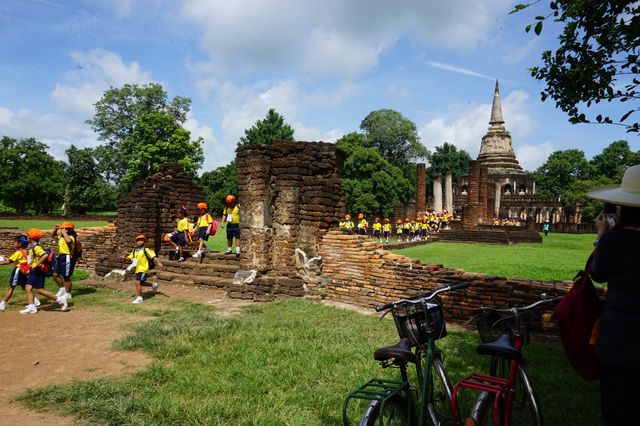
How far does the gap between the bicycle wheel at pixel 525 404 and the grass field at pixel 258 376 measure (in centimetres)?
83

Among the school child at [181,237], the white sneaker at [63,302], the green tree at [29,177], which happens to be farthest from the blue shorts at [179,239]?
the green tree at [29,177]

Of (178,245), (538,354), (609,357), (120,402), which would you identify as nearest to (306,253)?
(178,245)

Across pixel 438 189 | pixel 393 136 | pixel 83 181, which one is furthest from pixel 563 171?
pixel 83 181

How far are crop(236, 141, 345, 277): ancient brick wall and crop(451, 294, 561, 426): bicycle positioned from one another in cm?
638

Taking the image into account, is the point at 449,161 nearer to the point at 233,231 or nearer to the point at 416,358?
the point at 233,231

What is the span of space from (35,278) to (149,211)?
524cm

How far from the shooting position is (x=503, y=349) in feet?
8.73

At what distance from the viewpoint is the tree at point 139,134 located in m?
35.3

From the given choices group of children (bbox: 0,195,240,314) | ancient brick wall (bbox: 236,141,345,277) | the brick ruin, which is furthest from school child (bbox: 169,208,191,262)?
ancient brick wall (bbox: 236,141,345,277)

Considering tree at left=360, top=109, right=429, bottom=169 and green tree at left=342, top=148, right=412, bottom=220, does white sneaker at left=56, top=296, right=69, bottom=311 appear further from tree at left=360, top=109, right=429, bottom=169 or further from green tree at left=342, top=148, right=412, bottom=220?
tree at left=360, top=109, right=429, bottom=169

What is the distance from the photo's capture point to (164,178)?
540 inches

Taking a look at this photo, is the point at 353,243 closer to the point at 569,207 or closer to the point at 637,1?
the point at 637,1

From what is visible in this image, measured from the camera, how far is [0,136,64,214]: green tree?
44.9 meters

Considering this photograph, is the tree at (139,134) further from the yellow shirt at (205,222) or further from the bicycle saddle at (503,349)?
the bicycle saddle at (503,349)
